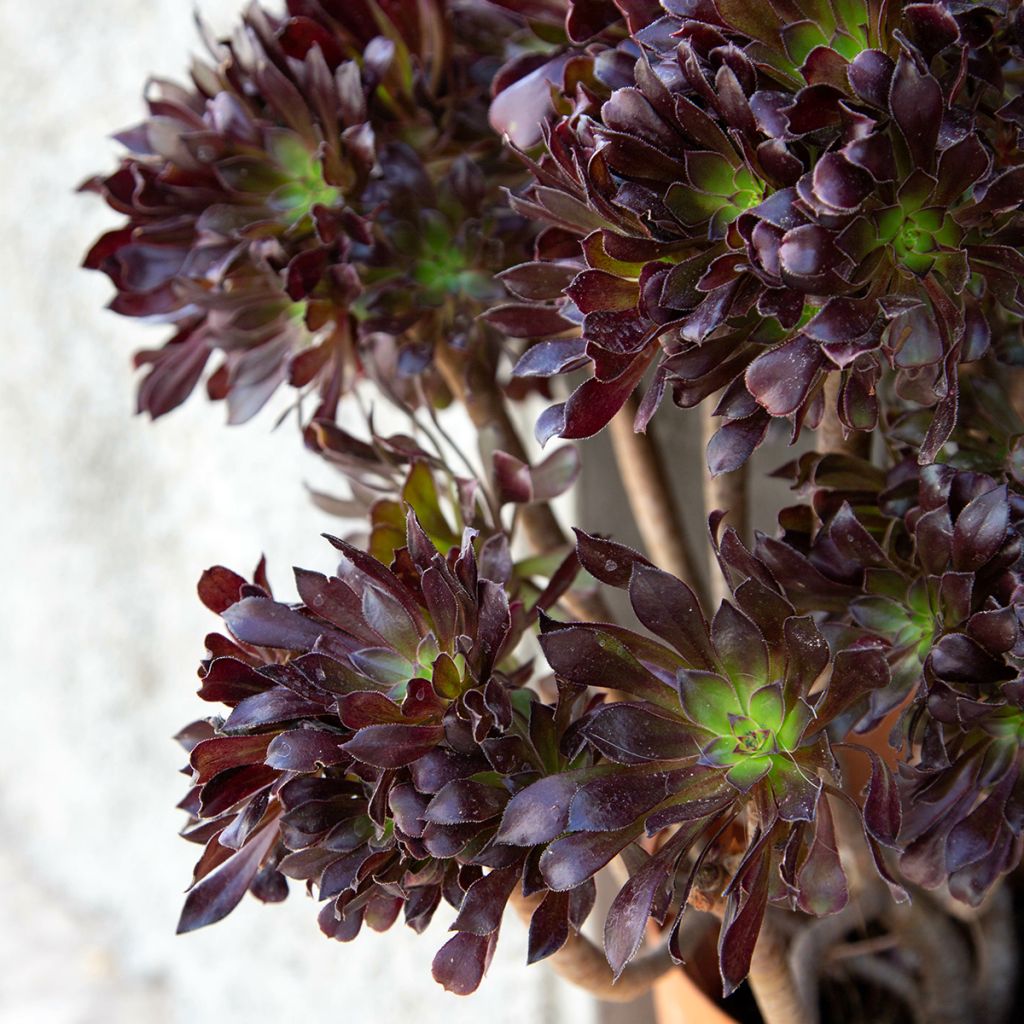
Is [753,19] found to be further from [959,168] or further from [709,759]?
[709,759]

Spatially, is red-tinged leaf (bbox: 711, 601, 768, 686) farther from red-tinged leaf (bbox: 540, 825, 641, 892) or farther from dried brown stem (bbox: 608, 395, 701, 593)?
dried brown stem (bbox: 608, 395, 701, 593)

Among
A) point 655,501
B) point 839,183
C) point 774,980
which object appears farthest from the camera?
point 655,501

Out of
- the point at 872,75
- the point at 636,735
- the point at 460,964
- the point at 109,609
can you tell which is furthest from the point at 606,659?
the point at 109,609

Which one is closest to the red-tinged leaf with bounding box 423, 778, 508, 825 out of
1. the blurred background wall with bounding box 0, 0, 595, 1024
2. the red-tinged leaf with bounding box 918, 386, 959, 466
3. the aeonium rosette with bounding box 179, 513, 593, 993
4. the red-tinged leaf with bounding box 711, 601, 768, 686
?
the aeonium rosette with bounding box 179, 513, 593, 993

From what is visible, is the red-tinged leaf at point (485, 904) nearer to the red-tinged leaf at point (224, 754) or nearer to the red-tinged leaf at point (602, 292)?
the red-tinged leaf at point (224, 754)

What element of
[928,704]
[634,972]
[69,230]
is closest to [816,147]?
[928,704]

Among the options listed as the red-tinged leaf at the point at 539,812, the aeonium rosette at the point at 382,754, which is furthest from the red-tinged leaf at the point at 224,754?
the red-tinged leaf at the point at 539,812

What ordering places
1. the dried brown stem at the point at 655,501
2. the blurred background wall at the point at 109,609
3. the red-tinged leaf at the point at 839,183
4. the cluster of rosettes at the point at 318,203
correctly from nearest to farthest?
the red-tinged leaf at the point at 839,183 < the cluster of rosettes at the point at 318,203 < the dried brown stem at the point at 655,501 < the blurred background wall at the point at 109,609
